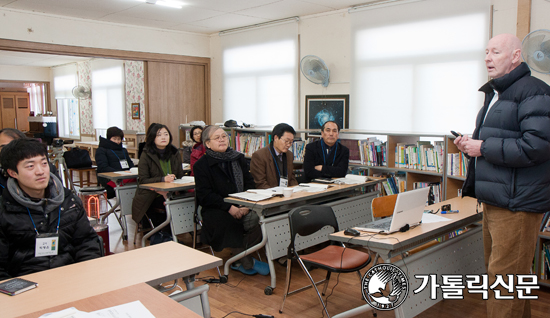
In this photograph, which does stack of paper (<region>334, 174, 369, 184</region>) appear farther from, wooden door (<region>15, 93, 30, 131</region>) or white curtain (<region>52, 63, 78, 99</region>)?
wooden door (<region>15, 93, 30, 131</region>)

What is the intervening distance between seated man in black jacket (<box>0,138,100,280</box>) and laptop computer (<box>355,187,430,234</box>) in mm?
1703

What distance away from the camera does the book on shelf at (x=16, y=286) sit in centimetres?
175

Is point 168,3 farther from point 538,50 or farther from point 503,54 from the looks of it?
point 503,54

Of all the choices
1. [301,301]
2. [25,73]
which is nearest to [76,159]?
[301,301]

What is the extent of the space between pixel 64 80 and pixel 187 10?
898 cm

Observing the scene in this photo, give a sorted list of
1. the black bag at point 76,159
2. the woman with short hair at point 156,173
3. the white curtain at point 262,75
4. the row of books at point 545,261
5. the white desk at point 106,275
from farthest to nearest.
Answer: the black bag at point 76,159 < the white curtain at point 262,75 < the woman with short hair at point 156,173 < the row of books at point 545,261 < the white desk at point 106,275

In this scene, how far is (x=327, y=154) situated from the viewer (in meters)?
5.20

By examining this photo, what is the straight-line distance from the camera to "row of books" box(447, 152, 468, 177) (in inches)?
181

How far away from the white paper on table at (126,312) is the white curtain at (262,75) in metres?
5.74

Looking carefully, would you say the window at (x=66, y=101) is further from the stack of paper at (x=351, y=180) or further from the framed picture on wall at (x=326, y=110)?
the stack of paper at (x=351, y=180)

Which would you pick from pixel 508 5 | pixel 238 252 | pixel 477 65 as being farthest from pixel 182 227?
pixel 508 5

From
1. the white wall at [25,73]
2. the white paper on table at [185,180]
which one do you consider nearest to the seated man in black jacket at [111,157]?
the white paper on table at [185,180]

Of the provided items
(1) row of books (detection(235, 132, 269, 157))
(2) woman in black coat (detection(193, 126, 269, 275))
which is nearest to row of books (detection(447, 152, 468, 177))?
(2) woman in black coat (detection(193, 126, 269, 275))

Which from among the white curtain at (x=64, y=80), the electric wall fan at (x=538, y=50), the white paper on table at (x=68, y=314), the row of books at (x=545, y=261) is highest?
the white curtain at (x=64, y=80)
